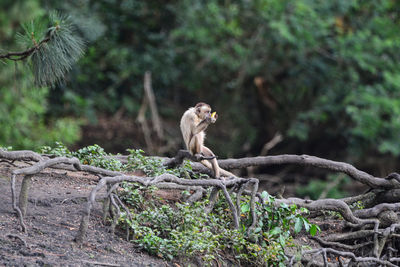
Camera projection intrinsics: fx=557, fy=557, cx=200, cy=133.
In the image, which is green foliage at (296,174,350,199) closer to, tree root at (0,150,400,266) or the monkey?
tree root at (0,150,400,266)

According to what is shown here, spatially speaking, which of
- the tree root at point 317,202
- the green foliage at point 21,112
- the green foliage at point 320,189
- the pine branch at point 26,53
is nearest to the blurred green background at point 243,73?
the green foliage at point 21,112

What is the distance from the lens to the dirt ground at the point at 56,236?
180 inches

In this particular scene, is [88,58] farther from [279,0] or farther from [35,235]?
[35,235]

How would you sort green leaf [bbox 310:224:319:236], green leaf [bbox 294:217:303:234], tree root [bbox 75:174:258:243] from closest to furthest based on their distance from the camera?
1. tree root [bbox 75:174:258:243]
2. green leaf [bbox 294:217:303:234]
3. green leaf [bbox 310:224:319:236]

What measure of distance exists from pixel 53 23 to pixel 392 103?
27.9 ft

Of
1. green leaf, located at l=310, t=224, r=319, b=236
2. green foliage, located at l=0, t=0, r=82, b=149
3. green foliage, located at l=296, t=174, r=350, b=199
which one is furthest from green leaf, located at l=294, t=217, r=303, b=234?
green foliage, located at l=296, t=174, r=350, b=199

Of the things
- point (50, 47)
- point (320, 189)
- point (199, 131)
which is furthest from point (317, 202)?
point (320, 189)

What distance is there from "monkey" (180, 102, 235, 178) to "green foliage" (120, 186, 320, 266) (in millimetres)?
871

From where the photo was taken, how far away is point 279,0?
1397 centimetres

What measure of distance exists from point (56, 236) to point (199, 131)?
7.80 feet

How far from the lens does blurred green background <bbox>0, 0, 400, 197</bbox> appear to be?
13500mm

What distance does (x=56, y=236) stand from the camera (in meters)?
5.01

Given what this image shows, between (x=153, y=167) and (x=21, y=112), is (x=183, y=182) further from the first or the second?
(x=21, y=112)

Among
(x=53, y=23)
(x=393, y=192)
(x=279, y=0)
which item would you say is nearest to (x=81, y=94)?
(x=279, y=0)
